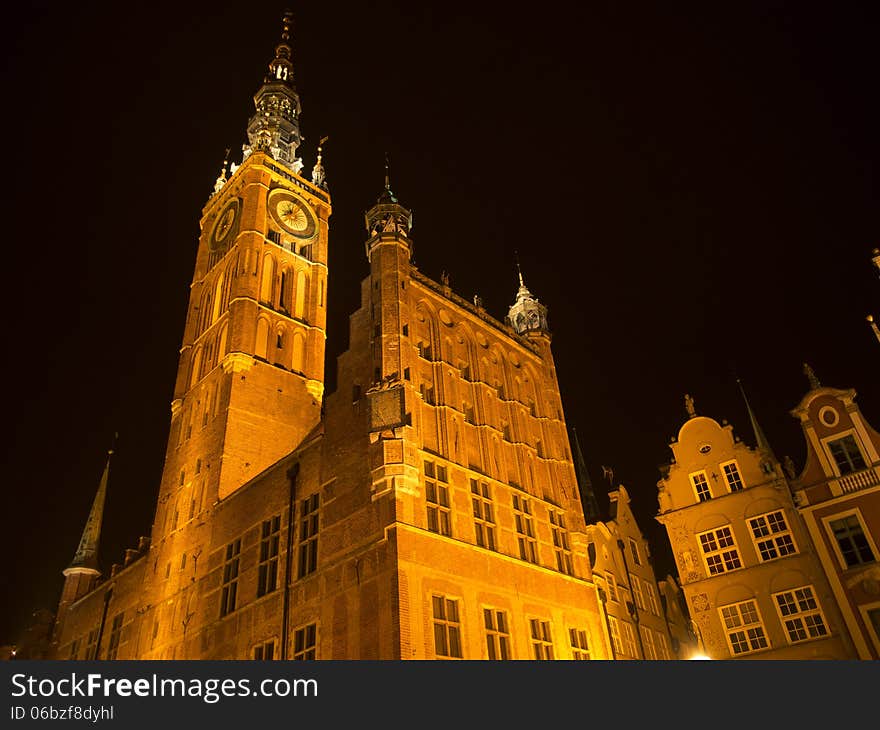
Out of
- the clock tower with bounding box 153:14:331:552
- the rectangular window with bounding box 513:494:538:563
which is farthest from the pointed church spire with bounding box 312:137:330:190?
the rectangular window with bounding box 513:494:538:563

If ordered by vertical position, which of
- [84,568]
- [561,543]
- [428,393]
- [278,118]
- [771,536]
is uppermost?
[278,118]

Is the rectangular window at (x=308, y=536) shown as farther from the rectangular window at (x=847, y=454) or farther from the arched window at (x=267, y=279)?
the arched window at (x=267, y=279)

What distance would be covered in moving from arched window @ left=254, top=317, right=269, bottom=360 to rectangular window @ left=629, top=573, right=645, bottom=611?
24194 millimetres

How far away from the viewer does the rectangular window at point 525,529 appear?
90.4 feet

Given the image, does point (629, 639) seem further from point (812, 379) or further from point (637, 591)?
point (812, 379)

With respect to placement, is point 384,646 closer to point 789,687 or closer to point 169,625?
point 789,687

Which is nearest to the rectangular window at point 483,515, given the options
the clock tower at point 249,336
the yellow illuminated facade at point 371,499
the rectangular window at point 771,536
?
the yellow illuminated facade at point 371,499

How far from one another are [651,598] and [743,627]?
1160 centimetres

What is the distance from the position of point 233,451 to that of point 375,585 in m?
17.6

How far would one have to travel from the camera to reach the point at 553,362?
3609cm

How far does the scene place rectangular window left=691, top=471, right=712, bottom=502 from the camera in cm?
2947

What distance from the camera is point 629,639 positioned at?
33.6 meters

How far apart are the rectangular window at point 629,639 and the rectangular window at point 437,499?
544 inches

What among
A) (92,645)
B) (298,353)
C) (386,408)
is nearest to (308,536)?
(386,408)
